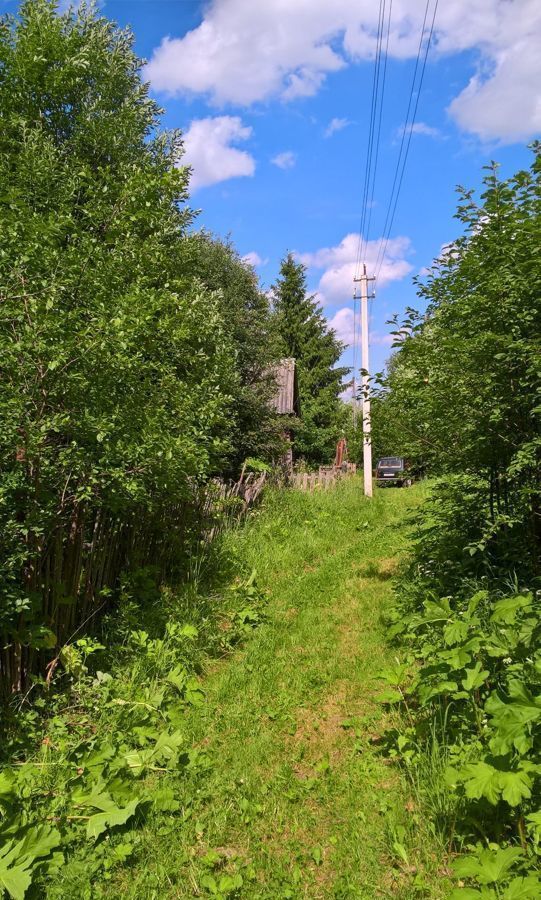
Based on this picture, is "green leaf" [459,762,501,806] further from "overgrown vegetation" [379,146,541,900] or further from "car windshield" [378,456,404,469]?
"car windshield" [378,456,404,469]

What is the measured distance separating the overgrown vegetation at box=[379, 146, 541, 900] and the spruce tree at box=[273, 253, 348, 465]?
24.1 m

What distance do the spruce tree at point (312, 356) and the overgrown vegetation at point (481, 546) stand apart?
24080 mm

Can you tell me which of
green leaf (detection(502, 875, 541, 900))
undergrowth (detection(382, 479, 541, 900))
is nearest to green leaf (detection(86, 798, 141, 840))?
undergrowth (detection(382, 479, 541, 900))

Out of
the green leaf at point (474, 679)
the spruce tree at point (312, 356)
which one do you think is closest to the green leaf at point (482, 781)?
the green leaf at point (474, 679)

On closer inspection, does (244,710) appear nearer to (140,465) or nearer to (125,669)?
(125,669)

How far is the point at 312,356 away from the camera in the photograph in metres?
31.7

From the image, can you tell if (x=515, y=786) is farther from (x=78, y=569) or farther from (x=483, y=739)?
(x=78, y=569)

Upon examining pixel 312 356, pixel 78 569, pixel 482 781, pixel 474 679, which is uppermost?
pixel 312 356

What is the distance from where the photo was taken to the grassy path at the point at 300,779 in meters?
2.51

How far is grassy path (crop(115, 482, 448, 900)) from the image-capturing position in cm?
251

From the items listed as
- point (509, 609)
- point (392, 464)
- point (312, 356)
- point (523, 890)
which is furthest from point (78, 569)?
point (312, 356)

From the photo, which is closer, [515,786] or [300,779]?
[515,786]

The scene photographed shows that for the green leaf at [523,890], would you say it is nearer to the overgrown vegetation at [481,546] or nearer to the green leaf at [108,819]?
the overgrown vegetation at [481,546]

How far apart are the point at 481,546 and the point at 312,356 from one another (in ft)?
92.8
